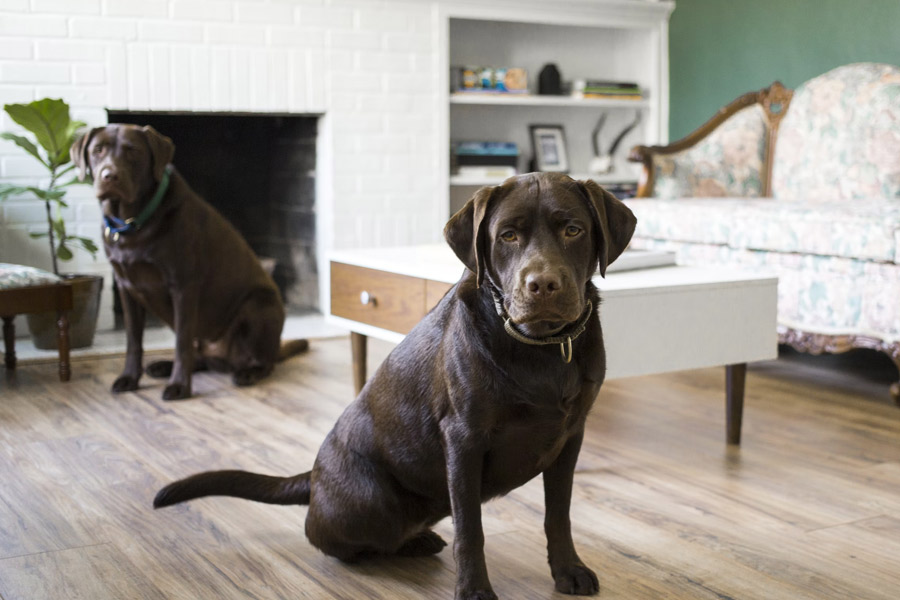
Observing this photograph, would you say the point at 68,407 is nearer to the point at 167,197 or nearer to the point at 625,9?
the point at 167,197

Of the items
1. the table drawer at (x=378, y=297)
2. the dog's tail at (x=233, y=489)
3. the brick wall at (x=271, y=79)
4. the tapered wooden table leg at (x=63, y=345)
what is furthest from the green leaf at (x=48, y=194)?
the dog's tail at (x=233, y=489)

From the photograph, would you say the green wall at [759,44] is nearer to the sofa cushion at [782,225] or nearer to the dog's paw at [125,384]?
the sofa cushion at [782,225]

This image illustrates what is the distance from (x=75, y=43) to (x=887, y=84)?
3.30 meters

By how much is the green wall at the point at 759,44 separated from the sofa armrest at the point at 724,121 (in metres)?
0.27

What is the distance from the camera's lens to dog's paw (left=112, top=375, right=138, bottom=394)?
3326 millimetres

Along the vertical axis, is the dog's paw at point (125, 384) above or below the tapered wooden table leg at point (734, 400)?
below

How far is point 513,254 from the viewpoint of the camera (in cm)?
147

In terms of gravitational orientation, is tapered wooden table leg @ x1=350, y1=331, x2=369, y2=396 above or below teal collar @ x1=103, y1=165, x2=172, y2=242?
below

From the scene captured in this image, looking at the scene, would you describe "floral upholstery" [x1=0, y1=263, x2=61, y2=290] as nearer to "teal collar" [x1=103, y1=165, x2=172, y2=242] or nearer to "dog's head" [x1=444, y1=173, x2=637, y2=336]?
"teal collar" [x1=103, y1=165, x2=172, y2=242]

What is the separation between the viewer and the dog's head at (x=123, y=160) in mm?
3084

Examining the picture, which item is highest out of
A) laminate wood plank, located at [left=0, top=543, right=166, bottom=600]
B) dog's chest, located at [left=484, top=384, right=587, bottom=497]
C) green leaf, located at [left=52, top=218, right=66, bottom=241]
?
green leaf, located at [left=52, top=218, right=66, bottom=241]

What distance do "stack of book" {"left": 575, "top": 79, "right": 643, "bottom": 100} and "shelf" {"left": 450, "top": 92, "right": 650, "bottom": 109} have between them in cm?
3

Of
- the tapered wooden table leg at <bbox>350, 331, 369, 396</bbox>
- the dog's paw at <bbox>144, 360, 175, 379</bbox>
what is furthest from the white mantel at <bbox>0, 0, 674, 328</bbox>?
the tapered wooden table leg at <bbox>350, 331, 369, 396</bbox>

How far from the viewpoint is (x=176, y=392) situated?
325 cm
